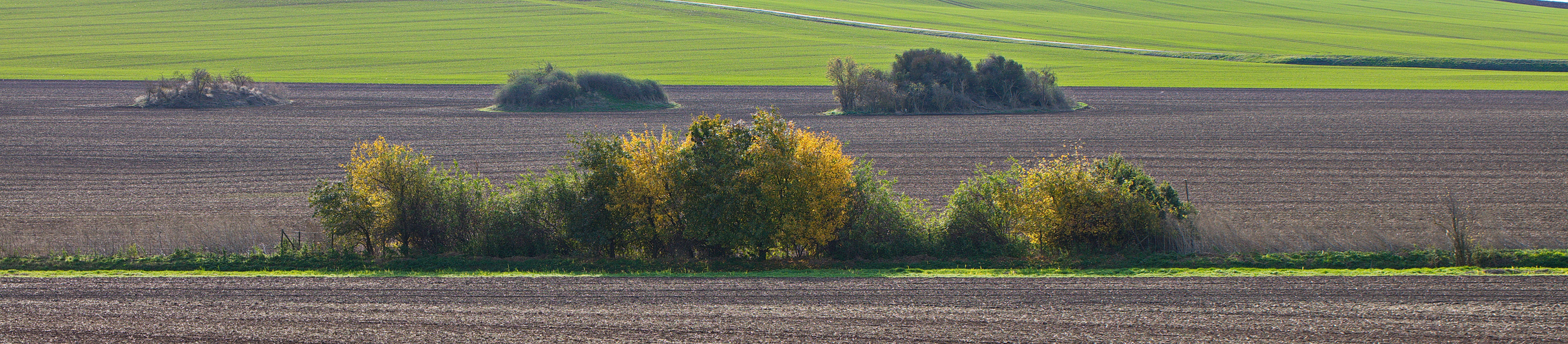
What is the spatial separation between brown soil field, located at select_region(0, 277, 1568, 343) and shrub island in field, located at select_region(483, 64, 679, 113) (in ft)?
91.4

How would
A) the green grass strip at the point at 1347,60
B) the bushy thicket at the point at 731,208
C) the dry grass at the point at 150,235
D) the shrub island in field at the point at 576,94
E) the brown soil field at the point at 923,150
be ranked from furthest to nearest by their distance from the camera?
the green grass strip at the point at 1347,60, the shrub island in field at the point at 576,94, the brown soil field at the point at 923,150, the dry grass at the point at 150,235, the bushy thicket at the point at 731,208

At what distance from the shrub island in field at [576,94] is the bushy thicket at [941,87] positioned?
28.8 feet

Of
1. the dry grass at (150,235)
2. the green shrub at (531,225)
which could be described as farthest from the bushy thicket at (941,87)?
the dry grass at (150,235)

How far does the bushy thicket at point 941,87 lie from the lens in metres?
42.1

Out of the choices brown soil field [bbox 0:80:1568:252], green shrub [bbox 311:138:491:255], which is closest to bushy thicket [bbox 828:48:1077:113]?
brown soil field [bbox 0:80:1568:252]

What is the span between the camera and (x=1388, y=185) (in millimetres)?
23875

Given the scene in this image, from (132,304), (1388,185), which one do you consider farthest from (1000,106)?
(132,304)

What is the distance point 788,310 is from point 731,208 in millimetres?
3476

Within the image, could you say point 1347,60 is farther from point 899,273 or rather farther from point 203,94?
point 203,94

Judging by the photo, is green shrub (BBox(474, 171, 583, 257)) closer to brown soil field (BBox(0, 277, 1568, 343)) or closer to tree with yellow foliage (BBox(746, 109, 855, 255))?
brown soil field (BBox(0, 277, 1568, 343))

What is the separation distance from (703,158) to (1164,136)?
21987 mm

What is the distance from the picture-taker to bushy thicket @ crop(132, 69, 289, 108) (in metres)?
42.5

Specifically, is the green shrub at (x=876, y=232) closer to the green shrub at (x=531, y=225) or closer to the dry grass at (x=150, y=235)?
the green shrub at (x=531, y=225)

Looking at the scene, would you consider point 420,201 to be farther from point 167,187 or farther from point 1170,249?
point 1170,249
